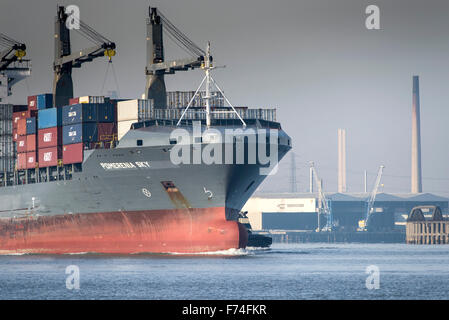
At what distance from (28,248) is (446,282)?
38802 mm

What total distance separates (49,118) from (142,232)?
45.4 feet

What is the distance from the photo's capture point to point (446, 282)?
56.1 m

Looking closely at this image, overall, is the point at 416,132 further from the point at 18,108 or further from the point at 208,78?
the point at 208,78

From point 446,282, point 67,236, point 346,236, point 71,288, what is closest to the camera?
point 71,288

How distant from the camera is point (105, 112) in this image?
75.1m

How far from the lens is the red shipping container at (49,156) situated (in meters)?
77.6

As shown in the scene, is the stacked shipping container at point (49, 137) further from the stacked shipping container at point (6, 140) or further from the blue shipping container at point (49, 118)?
the stacked shipping container at point (6, 140)

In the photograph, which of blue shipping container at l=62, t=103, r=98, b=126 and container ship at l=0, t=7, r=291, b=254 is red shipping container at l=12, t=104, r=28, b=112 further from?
blue shipping container at l=62, t=103, r=98, b=126

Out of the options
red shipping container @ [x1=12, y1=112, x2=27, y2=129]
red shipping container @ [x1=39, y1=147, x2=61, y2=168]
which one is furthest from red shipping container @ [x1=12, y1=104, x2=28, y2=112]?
red shipping container @ [x1=39, y1=147, x2=61, y2=168]

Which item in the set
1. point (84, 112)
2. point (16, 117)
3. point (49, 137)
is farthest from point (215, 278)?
point (16, 117)

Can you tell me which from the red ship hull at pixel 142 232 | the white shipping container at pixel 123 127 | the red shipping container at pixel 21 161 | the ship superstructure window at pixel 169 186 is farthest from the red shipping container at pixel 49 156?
the ship superstructure window at pixel 169 186

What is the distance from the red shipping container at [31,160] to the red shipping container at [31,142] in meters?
0.35
